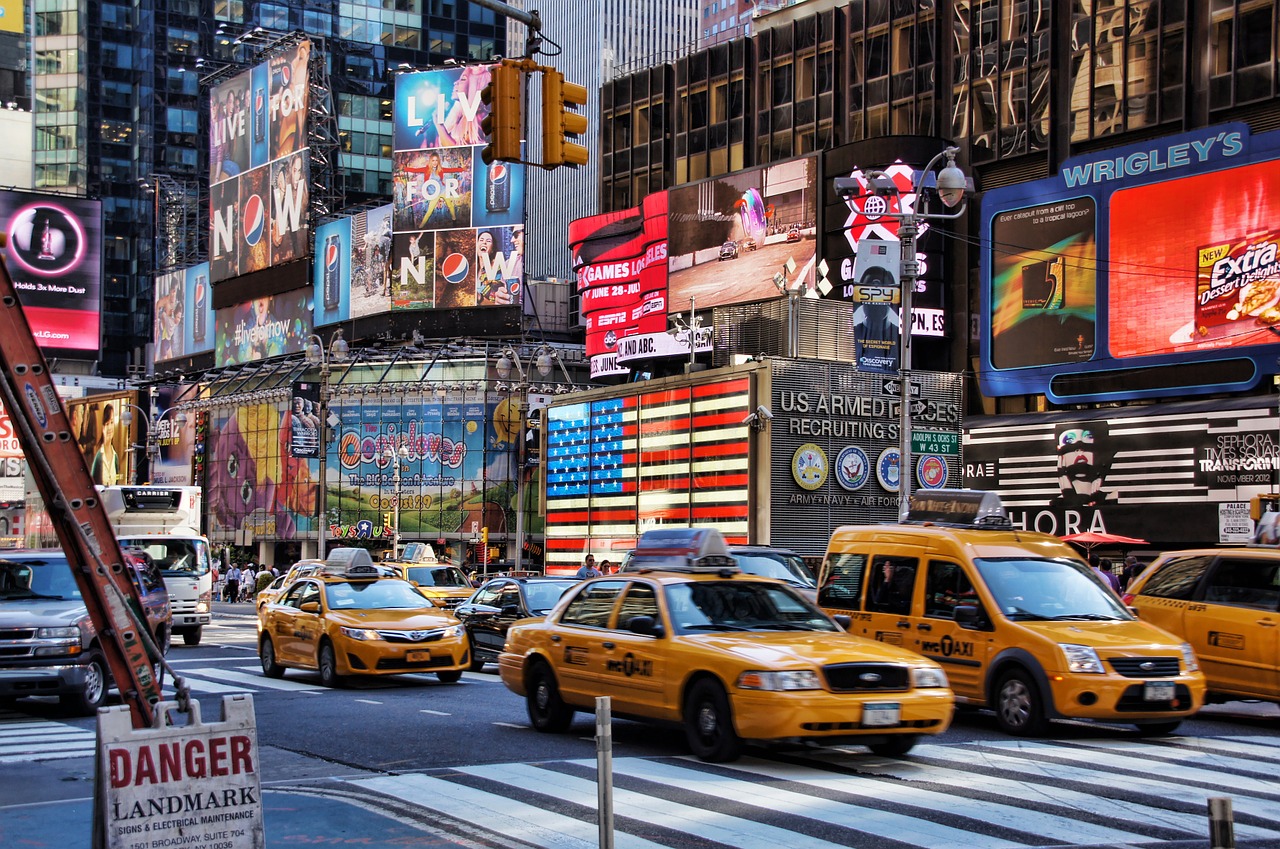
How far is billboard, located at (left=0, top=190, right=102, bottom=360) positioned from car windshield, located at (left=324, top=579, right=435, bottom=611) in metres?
30.4

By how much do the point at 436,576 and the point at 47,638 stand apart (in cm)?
1287

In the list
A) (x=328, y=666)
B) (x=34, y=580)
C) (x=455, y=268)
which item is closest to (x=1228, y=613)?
(x=328, y=666)

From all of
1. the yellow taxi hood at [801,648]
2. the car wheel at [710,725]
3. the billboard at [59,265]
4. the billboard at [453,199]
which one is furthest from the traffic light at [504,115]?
the billboard at [453,199]

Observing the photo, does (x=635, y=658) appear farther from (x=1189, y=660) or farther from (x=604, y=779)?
(x=604, y=779)

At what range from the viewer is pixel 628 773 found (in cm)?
1128

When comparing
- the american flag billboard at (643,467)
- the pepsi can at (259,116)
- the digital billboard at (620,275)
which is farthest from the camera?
the pepsi can at (259,116)

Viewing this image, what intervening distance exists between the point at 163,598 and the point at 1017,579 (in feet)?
42.0

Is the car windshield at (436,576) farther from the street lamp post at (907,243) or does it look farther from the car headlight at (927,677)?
the car headlight at (927,677)

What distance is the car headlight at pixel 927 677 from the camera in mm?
11578

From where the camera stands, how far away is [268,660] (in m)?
21.2

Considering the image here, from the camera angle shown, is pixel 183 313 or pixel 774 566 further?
pixel 183 313

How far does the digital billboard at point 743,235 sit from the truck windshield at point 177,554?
1291 inches

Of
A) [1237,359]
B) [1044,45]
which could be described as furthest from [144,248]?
[1237,359]

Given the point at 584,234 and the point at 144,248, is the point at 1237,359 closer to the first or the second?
the point at 584,234
